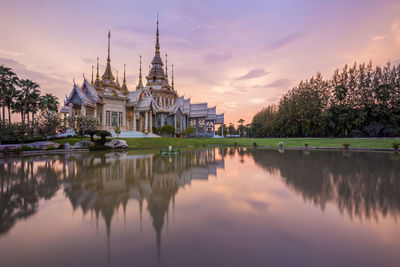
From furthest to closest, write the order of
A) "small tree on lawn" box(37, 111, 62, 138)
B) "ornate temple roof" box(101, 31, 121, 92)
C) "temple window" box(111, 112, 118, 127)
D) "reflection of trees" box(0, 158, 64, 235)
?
"ornate temple roof" box(101, 31, 121, 92)
"temple window" box(111, 112, 118, 127)
"small tree on lawn" box(37, 111, 62, 138)
"reflection of trees" box(0, 158, 64, 235)

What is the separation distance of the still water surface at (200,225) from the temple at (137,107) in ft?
91.2

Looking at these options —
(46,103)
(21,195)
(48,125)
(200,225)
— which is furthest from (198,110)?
(200,225)

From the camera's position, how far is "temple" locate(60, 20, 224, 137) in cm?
3142

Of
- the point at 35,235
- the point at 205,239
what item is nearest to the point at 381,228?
the point at 205,239

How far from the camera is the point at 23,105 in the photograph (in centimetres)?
3120

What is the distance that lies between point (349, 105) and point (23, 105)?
5681 cm

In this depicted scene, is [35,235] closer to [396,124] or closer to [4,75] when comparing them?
[4,75]

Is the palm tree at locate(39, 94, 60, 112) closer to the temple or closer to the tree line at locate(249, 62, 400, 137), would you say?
the temple

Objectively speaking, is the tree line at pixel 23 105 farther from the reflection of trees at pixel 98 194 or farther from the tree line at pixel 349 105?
the tree line at pixel 349 105

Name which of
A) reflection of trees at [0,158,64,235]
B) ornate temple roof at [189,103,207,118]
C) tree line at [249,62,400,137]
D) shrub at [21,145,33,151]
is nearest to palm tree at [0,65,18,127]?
shrub at [21,145,33,151]

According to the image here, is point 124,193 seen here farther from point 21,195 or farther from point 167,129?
point 167,129

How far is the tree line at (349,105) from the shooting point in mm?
33375

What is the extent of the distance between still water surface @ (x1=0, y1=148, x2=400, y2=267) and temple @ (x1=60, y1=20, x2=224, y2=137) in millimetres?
27798

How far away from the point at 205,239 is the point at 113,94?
116 ft
